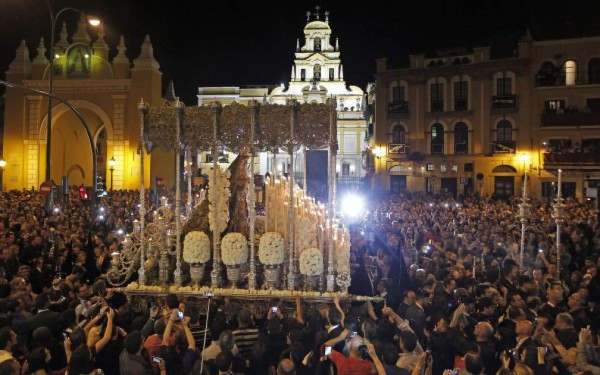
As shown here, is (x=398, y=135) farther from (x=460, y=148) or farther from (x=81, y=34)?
(x=81, y=34)

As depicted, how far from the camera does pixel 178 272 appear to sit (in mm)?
10555

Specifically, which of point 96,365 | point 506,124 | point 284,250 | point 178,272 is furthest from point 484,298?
point 506,124

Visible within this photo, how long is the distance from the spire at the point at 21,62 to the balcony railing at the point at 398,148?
25971 millimetres

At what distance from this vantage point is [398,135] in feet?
134

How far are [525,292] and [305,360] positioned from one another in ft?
14.0

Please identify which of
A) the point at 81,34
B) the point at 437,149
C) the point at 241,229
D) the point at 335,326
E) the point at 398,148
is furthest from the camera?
the point at 398,148

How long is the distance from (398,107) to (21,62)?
26624 millimetres

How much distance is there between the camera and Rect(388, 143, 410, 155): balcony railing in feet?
131

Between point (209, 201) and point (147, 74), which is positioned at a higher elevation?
point (147, 74)

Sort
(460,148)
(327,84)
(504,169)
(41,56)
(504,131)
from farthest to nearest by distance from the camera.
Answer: (327,84) < (460,148) < (504,131) < (504,169) < (41,56)

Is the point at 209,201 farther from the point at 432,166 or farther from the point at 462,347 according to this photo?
the point at 432,166

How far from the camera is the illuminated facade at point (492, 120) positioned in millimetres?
34344

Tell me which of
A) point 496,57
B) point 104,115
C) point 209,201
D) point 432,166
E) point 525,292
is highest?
point 496,57

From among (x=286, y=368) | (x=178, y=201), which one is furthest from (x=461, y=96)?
(x=286, y=368)
